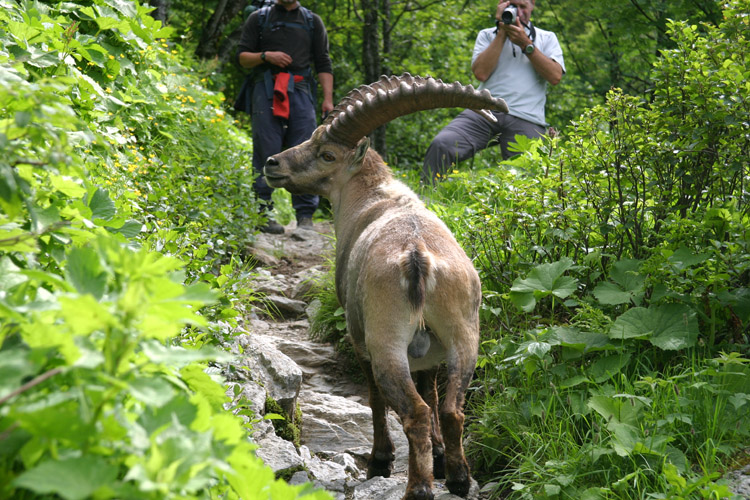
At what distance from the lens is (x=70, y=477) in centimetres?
128

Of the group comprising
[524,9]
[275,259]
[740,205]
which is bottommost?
[275,259]

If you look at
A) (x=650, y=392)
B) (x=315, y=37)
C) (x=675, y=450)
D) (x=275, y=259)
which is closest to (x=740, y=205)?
(x=650, y=392)

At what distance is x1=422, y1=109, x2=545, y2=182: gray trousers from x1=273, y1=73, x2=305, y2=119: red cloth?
205cm

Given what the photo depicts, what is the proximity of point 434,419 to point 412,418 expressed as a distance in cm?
98

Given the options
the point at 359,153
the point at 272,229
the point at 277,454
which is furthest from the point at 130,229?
the point at 272,229

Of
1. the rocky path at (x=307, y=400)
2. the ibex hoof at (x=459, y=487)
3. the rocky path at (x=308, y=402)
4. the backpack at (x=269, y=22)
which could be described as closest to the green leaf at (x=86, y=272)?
the rocky path at (x=308, y=402)

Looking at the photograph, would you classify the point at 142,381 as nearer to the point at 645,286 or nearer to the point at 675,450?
the point at 675,450

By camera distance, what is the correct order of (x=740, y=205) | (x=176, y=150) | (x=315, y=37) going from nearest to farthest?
1. (x=740, y=205)
2. (x=176, y=150)
3. (x=315, y=37)

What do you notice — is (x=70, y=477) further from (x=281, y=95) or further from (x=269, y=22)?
(x=269, y=22)

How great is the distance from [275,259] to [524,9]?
421cm

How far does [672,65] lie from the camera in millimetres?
4520

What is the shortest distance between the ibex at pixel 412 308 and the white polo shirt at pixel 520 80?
282 cm

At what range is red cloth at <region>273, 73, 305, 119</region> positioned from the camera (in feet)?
29.1

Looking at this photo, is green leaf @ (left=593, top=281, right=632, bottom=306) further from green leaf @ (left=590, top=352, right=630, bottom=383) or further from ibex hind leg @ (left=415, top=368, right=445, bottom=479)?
ibex hind leg @ (left=415, top=368, right=445, bottom=479)
